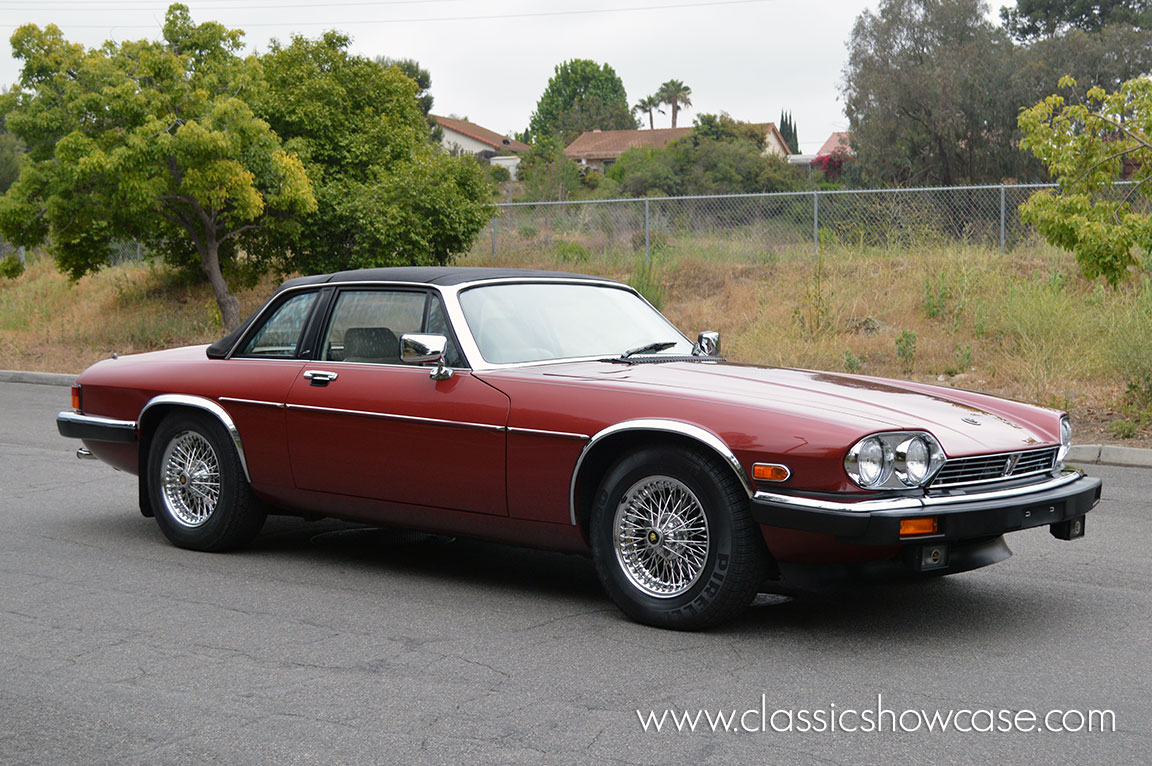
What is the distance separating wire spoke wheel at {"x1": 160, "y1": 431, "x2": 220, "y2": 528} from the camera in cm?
661

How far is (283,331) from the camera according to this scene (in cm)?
654

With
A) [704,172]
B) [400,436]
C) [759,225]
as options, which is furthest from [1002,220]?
[704,172]

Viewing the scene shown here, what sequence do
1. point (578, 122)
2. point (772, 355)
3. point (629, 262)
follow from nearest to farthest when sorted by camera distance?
point (772, 355) → point (629, 262) → point (578, 122)

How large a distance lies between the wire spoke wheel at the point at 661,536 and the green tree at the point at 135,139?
54.8ft

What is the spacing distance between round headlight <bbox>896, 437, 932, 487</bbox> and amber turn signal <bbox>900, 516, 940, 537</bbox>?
16 cm

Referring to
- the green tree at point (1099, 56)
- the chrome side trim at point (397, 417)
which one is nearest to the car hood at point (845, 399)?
the chrome side trim at point (397, 417)

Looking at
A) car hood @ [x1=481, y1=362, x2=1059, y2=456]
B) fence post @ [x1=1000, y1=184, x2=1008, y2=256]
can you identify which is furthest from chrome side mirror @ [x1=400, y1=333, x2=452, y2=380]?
fence post @ [x1=1000, y1=184, x2=1008, y2=256]

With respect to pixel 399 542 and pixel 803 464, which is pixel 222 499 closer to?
pixel 399 542

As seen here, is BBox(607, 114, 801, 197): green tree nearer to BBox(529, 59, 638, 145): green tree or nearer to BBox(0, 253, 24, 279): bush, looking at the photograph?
BBox(0, 253, 24, 279): bush

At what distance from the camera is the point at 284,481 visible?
625cm

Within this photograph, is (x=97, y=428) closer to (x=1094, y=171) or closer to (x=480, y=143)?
(x=1094, y=171)

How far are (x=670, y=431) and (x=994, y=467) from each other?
1.32m

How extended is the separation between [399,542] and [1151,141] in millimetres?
8510

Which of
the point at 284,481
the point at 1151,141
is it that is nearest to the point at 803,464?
the point at 284,481
